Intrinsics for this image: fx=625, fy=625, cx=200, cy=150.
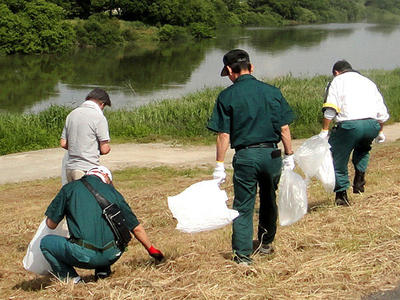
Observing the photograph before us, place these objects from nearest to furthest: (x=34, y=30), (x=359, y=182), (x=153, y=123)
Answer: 1. (x=359, y=182)
2. (x=153, y=123)
3. (x=34, y=30)

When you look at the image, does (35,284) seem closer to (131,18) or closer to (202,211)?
(202,211)

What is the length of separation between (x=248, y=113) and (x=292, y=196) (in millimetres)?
907

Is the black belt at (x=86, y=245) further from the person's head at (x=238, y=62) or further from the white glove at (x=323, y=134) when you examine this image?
the white glove at (x=323, y=134)

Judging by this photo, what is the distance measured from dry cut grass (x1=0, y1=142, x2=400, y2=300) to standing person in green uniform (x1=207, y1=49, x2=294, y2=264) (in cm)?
36

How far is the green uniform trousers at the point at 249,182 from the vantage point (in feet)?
14.4

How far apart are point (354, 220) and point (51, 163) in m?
9.23

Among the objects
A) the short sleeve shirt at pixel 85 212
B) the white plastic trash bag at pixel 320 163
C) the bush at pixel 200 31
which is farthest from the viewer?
the bush at pixel 200 31

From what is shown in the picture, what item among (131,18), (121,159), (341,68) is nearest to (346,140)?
(341,68)

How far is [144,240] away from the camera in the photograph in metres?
4.46

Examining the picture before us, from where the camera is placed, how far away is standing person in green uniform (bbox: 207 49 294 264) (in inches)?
173

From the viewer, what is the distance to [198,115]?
17812 millimetres

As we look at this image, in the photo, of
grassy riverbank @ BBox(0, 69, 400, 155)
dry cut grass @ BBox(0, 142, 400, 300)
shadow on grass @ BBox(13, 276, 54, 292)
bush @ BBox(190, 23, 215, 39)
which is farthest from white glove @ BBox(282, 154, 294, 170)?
bush @ BBox(190, 23, 215, 39)

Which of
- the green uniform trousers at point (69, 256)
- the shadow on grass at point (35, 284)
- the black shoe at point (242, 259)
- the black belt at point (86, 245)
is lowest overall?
the shadow on grass at point (35, 284)

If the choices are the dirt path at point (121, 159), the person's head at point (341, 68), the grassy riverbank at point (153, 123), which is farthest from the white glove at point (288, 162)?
the grassy riverbank at point (153, 123)
